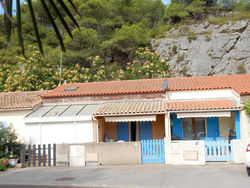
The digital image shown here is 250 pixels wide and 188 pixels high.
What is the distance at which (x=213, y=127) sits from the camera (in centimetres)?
1741

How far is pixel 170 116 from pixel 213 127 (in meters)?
2.97

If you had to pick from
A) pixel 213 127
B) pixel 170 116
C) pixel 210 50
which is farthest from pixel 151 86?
pixel 210 50

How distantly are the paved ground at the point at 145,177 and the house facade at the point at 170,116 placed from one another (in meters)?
1.01

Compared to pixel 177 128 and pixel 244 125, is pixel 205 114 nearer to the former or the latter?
pixel 244 125

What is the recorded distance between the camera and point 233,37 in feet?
121

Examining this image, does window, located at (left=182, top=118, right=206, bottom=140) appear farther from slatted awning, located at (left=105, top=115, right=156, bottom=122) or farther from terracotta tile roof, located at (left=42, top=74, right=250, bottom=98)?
slatted awning, located at (left=105, top=115, right=156, bottom=122)

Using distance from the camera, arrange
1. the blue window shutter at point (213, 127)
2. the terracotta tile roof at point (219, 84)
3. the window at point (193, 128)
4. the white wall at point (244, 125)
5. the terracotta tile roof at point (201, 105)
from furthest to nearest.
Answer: the window at point (193, 128), the blue window shutter at point (213, 127), the terracotta tile roof at point (219, 84), the terracotta tile roof at point (201, 105), the white wall at point (244, 125)

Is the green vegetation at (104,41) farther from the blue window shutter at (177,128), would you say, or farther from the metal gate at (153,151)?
the metal gate at (153,151)

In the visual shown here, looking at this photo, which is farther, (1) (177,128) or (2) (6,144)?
(1) (177,128)

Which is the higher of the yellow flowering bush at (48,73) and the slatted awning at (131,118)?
the yellow flowering bush at (48,73)

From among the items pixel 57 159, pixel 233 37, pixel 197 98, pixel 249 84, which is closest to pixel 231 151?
pixel 197 98

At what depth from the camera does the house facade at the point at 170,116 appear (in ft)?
44.0

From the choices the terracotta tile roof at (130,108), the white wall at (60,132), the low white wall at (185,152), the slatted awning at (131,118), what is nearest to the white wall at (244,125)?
the low white wall at (185,152)

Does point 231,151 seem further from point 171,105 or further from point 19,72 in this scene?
point 19,72
